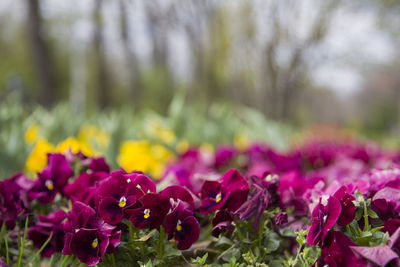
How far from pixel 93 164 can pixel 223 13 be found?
1273cm

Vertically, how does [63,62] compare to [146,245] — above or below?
below

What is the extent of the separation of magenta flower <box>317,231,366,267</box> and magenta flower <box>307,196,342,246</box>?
0.07ft

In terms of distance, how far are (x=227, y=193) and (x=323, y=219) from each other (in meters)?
0.24

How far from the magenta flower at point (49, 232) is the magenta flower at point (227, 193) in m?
0.42

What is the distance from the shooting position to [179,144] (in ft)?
11.7

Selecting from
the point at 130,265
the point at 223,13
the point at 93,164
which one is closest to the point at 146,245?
the point at 130,265

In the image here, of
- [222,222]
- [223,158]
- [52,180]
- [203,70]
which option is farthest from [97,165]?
[203,70]

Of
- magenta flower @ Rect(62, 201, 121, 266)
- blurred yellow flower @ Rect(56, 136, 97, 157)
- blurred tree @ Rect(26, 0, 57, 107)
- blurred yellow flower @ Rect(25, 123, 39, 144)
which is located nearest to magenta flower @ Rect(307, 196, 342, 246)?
magenta flower @ Rect(62, 201, 121, 266)

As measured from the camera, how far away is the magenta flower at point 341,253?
824 mm

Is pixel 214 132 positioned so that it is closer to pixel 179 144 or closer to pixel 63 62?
pixel 179 144

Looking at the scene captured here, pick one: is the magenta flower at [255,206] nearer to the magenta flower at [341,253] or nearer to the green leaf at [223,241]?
the green leaf at [223,241]

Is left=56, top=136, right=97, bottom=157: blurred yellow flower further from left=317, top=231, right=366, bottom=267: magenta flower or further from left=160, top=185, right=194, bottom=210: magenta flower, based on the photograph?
left=317, top=231, right=366, bottom=267: magenta flower

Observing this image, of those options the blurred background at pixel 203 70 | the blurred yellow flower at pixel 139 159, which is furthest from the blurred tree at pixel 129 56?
the blurred yellow flower at pixel 139 159

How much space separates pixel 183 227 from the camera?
97 cm
